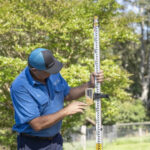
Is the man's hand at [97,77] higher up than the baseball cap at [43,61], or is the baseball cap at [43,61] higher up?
the baseball cap at [43,61]

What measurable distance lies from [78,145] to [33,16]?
8997 millimetres

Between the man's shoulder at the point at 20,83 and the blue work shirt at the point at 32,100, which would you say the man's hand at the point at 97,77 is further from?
the man's shoulder at the point at 20,83

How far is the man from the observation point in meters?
3.14

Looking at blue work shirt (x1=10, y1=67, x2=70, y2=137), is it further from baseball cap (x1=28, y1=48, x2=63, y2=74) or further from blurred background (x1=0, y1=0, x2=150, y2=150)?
blurred background (x1=0, y1=0, x2=150, y2=150)

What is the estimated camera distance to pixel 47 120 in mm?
3104

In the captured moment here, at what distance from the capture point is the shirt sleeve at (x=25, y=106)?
316 centimetres

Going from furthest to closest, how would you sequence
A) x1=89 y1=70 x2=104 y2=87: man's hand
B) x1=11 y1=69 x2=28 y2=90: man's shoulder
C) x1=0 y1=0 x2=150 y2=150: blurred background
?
x1=0 y1=0 x2=150 y2=150: blurred background → x1=89 y1=70 x2=104 y2=87: man's hand → x1=11 y1=69 x2=28 y2=90: man's shoulder

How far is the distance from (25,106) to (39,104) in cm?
15

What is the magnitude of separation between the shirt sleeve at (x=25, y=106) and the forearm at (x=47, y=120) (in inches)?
2.6

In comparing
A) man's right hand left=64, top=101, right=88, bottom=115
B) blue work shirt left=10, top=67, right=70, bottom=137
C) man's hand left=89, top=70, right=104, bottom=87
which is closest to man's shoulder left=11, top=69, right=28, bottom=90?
→ blue work shirt left=10, top=67, right=70, bottom=137

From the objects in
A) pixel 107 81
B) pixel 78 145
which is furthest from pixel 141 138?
pixel 107 81

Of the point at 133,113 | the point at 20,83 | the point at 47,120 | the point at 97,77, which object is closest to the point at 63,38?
the point at 97,77

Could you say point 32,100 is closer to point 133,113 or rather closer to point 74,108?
point 74,108

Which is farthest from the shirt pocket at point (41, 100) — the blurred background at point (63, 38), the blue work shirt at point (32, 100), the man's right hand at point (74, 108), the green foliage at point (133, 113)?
the green foliage at point (133, 113)
